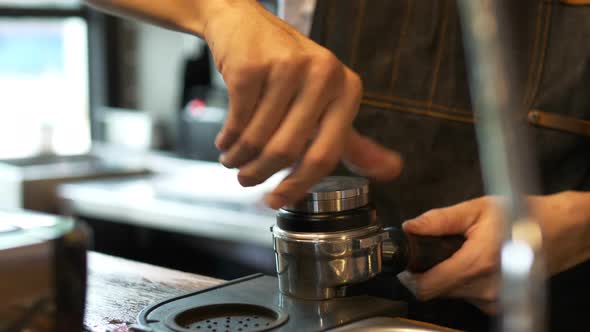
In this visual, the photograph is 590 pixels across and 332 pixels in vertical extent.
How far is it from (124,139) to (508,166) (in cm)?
300

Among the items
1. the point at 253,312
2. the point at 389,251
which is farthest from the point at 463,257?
the point at 253,312

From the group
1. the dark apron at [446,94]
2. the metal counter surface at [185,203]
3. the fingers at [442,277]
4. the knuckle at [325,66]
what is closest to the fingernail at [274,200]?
the knuckle at [325,66]

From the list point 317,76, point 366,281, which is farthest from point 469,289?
point 317,76

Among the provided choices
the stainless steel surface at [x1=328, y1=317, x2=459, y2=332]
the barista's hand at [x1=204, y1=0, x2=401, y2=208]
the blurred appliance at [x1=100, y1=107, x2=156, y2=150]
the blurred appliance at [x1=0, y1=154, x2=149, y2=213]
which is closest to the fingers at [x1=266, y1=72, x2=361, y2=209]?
the barista's hand at [x1=204, y1=0, x2=401, y2=208]

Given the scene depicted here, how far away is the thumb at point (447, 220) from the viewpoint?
752 mm

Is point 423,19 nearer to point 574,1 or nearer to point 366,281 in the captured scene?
point 574,1

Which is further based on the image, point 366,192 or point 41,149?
point 41,149

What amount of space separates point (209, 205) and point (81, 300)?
1.65m

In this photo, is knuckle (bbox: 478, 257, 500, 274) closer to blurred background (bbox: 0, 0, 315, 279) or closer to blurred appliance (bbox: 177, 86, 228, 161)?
blurred background (bbox: 0, 0, 315, 279)

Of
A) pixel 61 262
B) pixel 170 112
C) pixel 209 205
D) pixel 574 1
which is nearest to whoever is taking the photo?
pixel 61 262

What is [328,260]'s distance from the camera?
0.64 metres

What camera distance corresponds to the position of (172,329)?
1.86 feet

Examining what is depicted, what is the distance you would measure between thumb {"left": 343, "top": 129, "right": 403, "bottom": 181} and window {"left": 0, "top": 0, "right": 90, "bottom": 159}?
2.31 meters

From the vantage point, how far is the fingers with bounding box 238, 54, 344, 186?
0.57 meters
